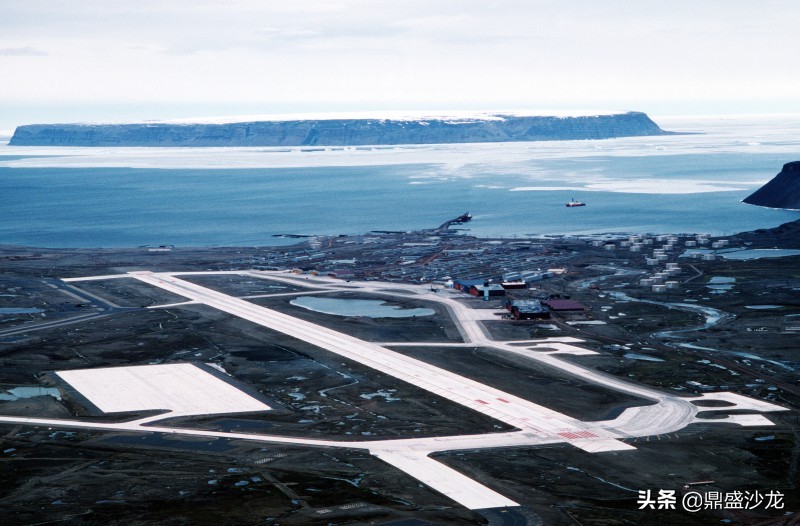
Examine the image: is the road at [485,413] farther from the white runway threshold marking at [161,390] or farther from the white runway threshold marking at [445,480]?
the white runway threshold marking at [161,390]

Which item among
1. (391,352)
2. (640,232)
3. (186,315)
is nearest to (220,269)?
(186,315)

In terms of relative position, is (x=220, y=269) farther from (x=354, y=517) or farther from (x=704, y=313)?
(x=354, y=517)

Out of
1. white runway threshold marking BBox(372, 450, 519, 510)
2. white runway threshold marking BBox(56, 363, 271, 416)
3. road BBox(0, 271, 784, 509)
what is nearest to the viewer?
white runway threshold marking BBox(372, 450, 519, 510)

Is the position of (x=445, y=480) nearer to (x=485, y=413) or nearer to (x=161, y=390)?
(x=485, y=413)

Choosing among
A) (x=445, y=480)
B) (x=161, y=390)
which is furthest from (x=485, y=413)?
(x=161, y=390)

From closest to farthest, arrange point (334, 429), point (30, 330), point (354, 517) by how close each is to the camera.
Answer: point (354, 517)
point (334, 429)
point (30, 330)

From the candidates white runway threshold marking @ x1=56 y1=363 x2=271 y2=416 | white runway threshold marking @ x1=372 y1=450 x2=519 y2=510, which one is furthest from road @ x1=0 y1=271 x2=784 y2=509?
white runway threshold marking @ x1=56 y1=363 x2=271 y2=416

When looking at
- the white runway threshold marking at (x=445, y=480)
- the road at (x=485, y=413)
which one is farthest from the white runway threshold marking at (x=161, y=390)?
the white runway threshold marking at (x=445, y=480)

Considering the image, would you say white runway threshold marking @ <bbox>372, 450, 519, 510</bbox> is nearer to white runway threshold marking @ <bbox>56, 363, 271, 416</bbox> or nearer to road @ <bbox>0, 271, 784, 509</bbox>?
road @ <bbox>0, 271, 784, 509</bbox>
